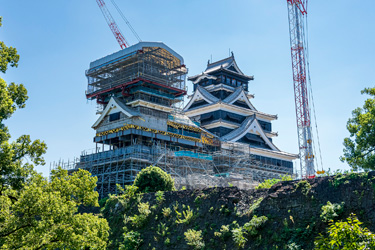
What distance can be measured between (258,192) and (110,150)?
115ft

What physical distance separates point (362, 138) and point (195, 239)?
17.9m

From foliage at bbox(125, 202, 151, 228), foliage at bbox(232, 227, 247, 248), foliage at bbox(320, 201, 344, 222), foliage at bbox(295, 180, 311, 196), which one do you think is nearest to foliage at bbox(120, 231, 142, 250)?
foliage at bbox(125, 202, 151, 228)

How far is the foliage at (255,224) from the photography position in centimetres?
2500

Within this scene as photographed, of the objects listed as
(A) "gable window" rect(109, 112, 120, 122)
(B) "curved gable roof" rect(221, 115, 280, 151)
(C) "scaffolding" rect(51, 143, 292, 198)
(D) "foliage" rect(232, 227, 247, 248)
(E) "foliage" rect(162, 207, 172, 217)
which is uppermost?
(B) "curved gable roof" rect(221, 115, 280, 151)

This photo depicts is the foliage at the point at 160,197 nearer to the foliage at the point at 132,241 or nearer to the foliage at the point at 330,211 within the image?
the foliage at the point at 132,241

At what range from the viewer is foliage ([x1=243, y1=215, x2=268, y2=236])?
2500 cm

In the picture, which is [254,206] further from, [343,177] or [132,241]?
[132,241]

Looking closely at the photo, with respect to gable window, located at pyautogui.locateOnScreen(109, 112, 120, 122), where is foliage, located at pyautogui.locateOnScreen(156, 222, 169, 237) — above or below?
below

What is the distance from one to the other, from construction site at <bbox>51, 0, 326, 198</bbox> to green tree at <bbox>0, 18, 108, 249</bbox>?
30.0m

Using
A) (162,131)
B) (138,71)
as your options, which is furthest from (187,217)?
(138,71)

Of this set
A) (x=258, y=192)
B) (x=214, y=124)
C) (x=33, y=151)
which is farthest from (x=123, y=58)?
(x=33, y=151)

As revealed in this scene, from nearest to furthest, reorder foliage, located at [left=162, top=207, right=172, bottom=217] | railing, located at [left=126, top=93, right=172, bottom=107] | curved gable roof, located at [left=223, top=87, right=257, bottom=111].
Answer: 1. foliage, located at [left=162, top=207, right=172, bottom=217]
2. railing, located at [left=126, top=93, right=172, bottom=107]
3. curved gable roof, located at [left=223, top=87, right=257, bottom=111]

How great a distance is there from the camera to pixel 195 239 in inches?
1062

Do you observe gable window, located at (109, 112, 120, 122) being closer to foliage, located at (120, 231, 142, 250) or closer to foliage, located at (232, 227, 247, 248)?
foliage, located at (120, 231, 142, 250)
